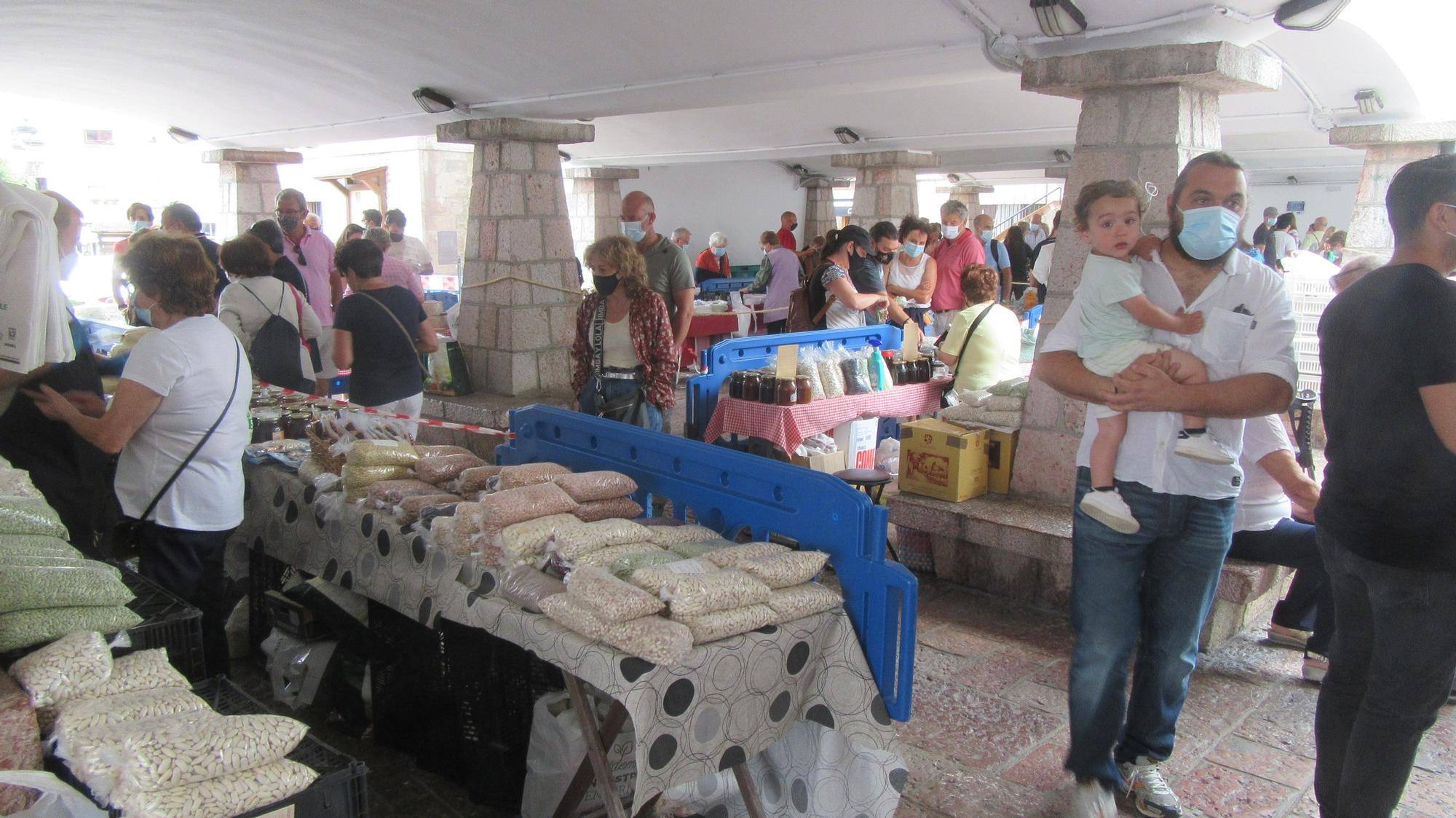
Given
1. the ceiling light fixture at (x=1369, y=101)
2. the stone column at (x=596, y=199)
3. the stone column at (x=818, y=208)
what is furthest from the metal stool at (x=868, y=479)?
the stone column at (x=818, y=208)

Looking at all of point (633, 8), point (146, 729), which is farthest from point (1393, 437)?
point (633, 8)

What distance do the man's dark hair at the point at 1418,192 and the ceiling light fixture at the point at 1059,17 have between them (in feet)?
7.91

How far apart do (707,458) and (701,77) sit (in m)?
4.86

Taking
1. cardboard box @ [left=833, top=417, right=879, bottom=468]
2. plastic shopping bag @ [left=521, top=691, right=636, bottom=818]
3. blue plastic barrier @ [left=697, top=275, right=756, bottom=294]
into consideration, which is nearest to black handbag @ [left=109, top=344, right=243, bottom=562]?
plastic shopping bag @ [left=521, top=691, right=636, bottom=818]

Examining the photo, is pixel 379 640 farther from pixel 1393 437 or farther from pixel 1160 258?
pixel 1393 437

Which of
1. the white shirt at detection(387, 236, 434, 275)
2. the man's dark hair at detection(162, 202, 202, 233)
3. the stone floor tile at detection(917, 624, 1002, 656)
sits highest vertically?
the man's dark hair at detection(162, 202, 202, 233)

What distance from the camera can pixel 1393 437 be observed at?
2.23 metres

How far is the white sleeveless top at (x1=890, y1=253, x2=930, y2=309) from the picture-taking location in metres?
9.03

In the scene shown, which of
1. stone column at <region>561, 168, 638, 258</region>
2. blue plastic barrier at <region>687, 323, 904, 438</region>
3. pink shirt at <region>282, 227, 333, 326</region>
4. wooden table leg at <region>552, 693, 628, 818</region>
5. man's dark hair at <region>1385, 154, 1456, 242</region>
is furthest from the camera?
stone column at <region>561, 168, 638, 258</region>

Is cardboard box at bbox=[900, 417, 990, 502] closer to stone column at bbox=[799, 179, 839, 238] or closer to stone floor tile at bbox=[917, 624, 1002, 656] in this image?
stone floor tile at bbox=[917, 624, 1002, 656]

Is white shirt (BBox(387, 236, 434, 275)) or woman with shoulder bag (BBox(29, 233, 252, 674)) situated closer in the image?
woman with shoulder bag (BBox(29, 233, 252, 674))

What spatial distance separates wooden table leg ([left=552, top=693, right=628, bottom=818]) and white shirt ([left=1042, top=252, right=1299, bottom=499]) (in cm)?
154

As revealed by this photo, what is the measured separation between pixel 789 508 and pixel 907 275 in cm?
676

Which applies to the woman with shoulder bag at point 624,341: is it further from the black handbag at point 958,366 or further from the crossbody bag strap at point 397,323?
the black handbag at point 958,366
